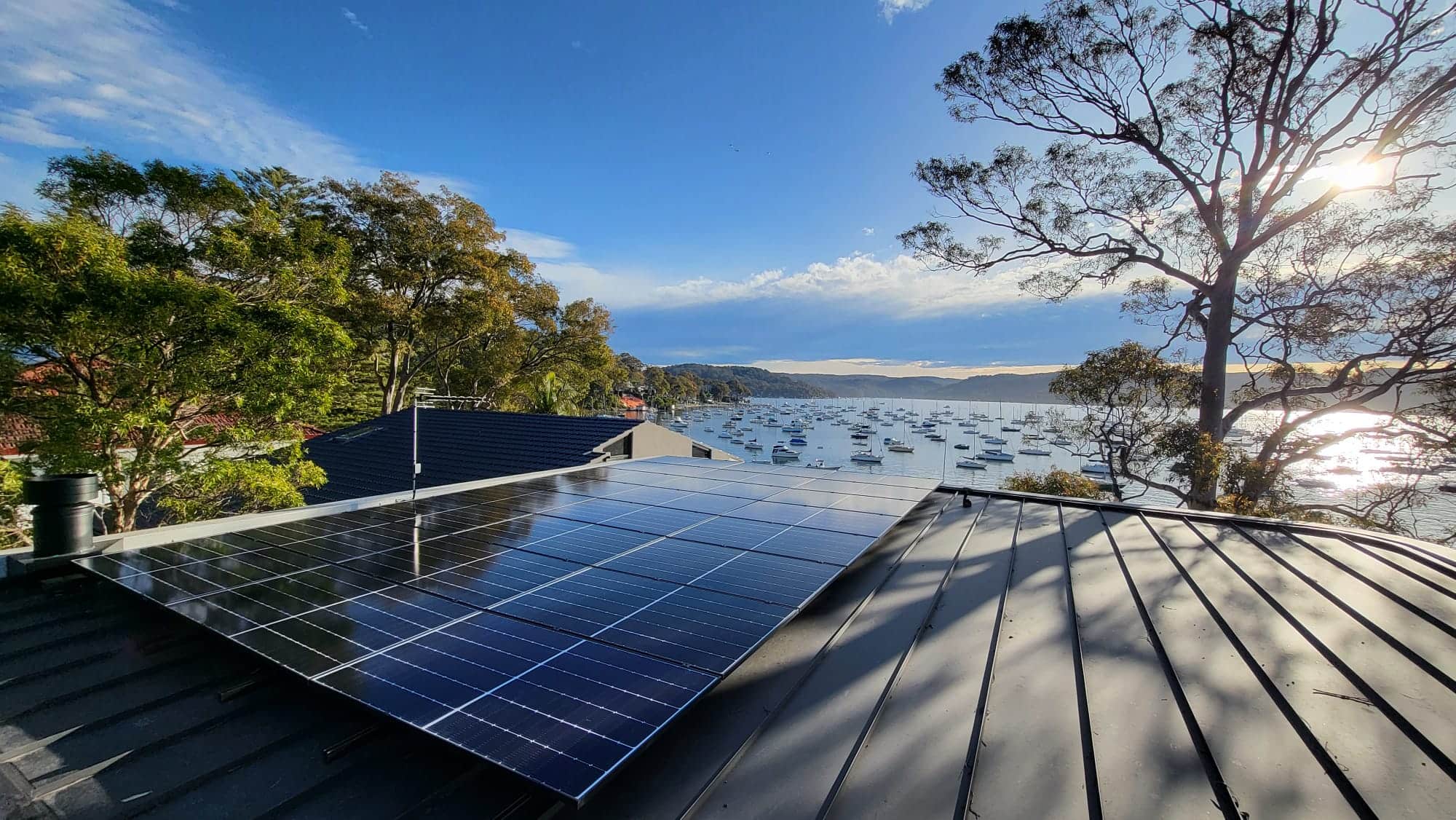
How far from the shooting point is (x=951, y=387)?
254ft

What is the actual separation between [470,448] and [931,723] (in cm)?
1487

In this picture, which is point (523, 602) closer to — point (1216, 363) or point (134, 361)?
point (134, 361)

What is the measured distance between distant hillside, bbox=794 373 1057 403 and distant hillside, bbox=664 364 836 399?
10.8ft

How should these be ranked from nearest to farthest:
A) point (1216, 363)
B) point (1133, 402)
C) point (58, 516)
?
point (58, 516)
point (1216, 363)
point (1133, 402)

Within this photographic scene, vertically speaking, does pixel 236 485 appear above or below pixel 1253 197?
below

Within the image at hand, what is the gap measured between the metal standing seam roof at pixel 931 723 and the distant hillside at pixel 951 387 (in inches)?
672

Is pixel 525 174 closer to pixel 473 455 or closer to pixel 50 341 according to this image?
pixel 473 455

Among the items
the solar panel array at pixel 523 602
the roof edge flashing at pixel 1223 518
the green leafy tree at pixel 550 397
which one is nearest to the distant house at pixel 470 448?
the solar panel array at pixel 523 602

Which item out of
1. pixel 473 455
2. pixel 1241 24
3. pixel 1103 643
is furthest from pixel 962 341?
pixel 1103 643

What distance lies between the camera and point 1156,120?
1767 centimetres

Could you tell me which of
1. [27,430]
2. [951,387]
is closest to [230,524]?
[27,430]

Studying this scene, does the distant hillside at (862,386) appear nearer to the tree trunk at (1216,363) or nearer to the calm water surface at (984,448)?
the calm water surface at (984,448)

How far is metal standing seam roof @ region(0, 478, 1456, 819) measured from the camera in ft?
6.48

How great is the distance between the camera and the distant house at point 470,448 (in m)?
13.0
